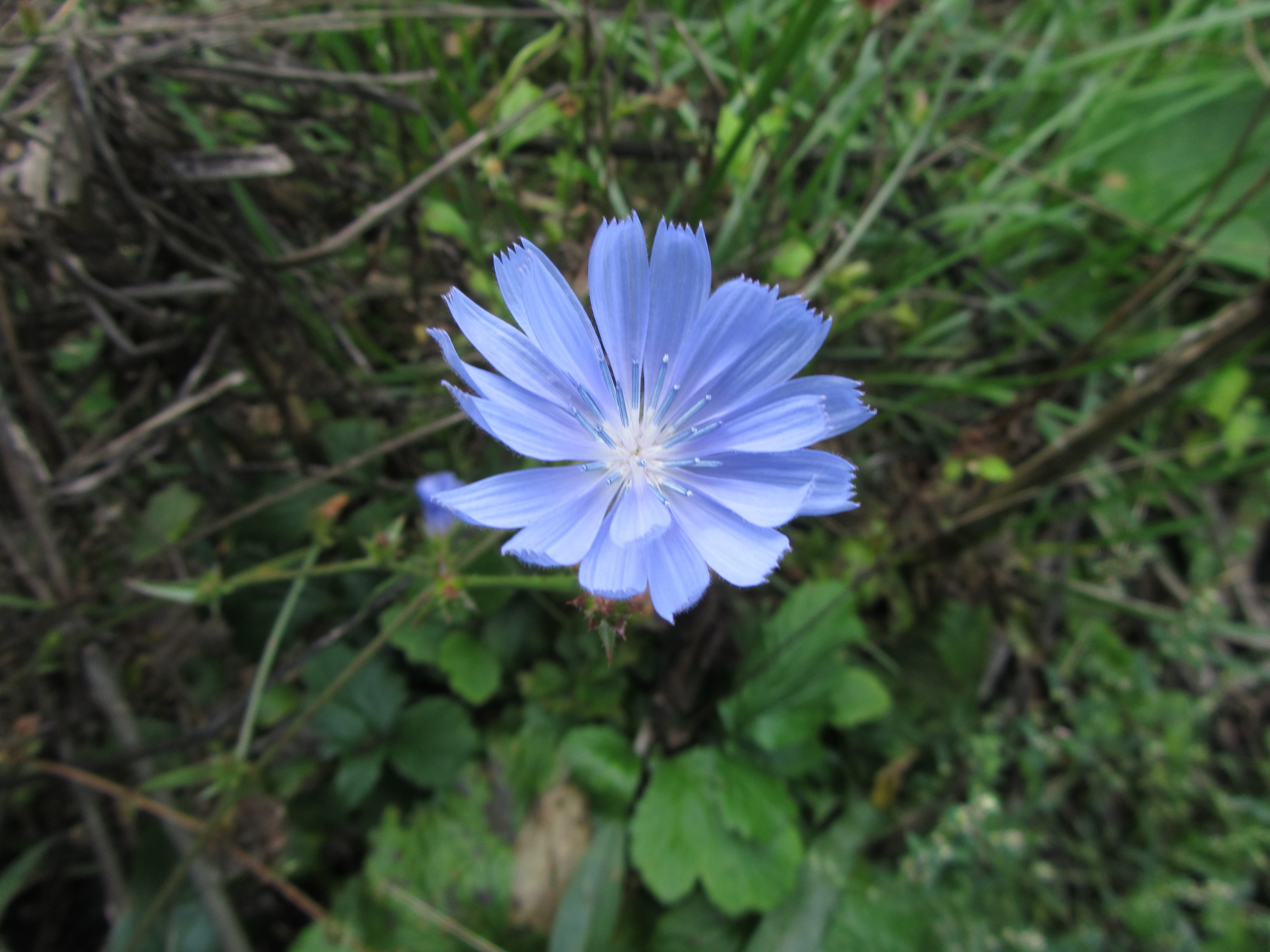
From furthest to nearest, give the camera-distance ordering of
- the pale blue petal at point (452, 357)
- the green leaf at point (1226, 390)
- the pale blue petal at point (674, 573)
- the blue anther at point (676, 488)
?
the green leaf at point (1226, 390) < the blue anther at point (676, 488) < the pale blue petal at point (674, 573) < the pale blue petal at point (452, 357)

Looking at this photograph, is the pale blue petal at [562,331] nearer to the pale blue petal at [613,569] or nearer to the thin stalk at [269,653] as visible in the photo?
the pale blue petal at [613,569]

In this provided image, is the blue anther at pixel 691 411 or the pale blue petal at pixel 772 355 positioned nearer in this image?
the pale blue petal at pixel 772 355

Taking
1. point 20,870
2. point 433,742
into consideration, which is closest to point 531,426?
point 433,742

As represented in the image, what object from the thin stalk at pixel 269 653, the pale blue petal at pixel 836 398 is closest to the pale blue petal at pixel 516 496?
the pale blue petal at pixel 836 398

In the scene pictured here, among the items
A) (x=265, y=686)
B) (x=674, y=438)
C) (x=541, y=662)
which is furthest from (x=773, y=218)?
(x=265, y=686)

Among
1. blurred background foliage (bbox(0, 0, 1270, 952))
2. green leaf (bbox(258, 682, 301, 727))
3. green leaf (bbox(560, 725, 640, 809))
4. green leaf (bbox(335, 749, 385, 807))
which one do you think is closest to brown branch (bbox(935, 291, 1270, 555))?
blurred background foliage (bbox(0, 0, 1270, 952))

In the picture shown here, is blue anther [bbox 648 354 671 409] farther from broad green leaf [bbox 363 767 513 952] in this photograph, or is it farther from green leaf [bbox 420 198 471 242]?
broad green leaf [bbox 363 767 513 952]
